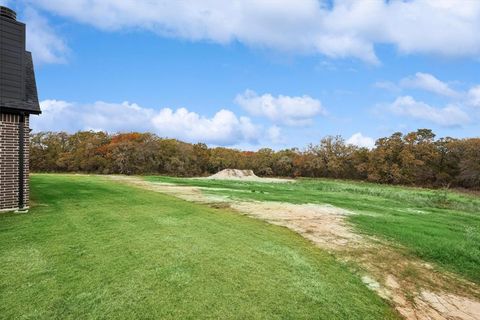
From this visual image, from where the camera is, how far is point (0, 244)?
667 cm

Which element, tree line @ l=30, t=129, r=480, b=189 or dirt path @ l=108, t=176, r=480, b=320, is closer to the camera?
dirt path @ l=108, t=176, r=480, b=320

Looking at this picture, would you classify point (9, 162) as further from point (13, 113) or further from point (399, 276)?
point (399, 276)

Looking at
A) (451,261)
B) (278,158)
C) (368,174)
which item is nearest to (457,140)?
(368,174)

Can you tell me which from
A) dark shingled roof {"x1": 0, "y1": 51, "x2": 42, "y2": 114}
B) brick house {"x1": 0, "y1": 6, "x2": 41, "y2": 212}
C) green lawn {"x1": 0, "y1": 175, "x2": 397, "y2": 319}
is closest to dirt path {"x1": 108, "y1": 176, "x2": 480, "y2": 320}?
green lawn {"x1": 0, "y1": 175, "x2": 397, "y2": 319}

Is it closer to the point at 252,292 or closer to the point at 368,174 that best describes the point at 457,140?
the point at 368,174

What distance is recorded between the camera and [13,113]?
1027cm

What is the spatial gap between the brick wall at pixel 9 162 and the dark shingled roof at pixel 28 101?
36 cm

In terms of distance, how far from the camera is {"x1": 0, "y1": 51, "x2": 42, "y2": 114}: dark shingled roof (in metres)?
10.0

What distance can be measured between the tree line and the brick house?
40.1m

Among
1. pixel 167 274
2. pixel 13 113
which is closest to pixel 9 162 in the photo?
pixel 13 113

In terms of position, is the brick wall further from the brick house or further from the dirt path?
the dirt path

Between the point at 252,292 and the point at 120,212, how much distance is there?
6382 mm

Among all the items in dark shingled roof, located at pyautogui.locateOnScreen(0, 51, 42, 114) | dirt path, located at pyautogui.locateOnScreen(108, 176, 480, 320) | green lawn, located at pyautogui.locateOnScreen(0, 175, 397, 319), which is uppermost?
dark shingled roof, located at pyautogui.locateOnScreen(0, 51, 42, 114)

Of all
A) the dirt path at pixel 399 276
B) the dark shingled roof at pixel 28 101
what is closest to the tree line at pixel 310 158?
the dark shingled roof at pixel 28 101
